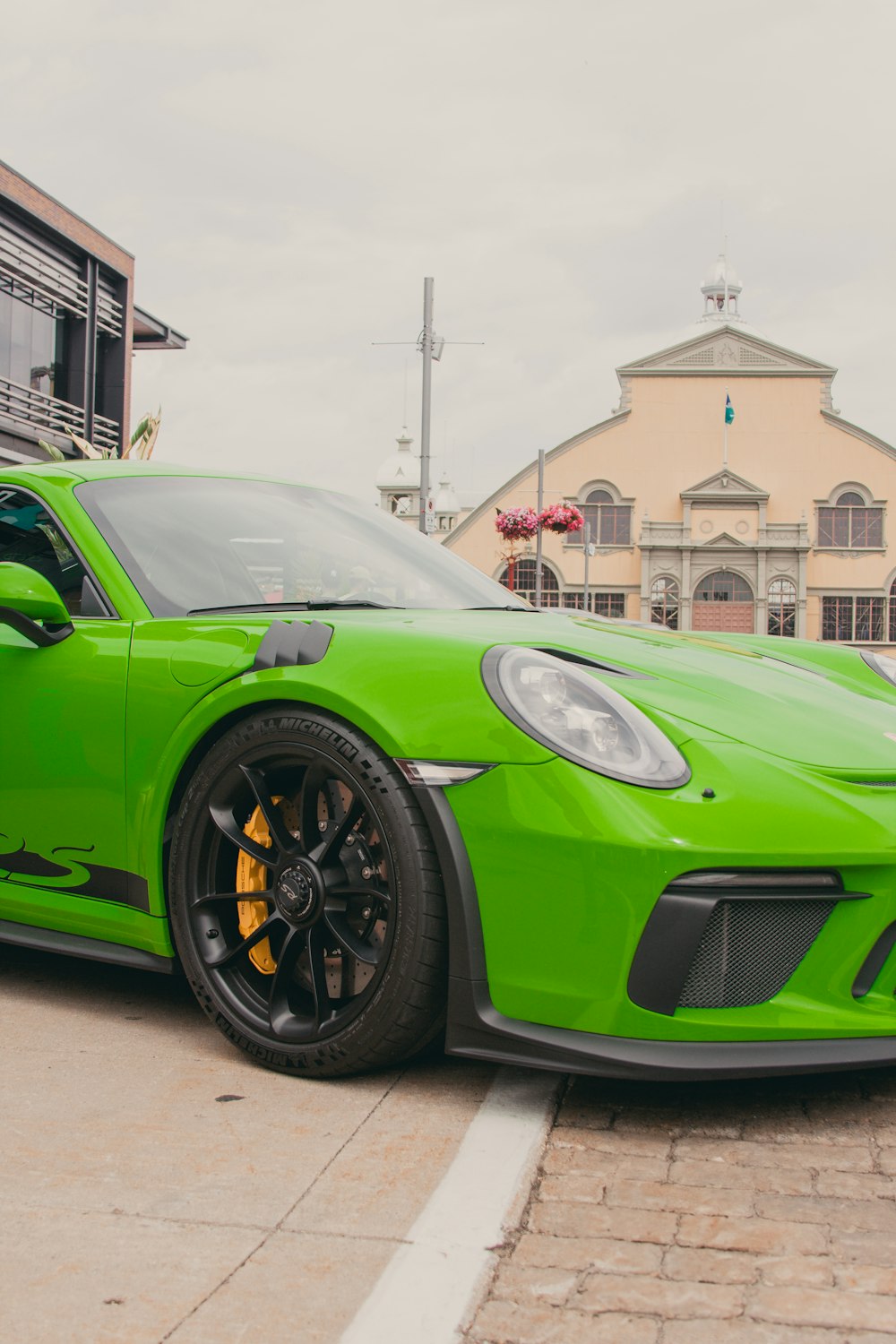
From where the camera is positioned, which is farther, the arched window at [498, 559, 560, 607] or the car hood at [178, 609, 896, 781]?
the arched window at [498, 559, 560, 607]

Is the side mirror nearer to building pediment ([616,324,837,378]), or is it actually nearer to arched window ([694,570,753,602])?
arched window ([694,570,753,602])

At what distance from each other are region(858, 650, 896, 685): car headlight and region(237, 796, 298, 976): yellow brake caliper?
182 cm

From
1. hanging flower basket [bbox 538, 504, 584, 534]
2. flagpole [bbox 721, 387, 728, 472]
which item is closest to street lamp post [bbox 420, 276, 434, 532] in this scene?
hanging flower basket [bbox 538, 504, 584, 534]

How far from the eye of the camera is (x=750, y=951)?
8.03 feet

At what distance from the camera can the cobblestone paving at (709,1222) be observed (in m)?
1.76

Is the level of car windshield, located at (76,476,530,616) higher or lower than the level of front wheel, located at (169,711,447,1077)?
higher

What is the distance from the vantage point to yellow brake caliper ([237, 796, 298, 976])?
2.88m

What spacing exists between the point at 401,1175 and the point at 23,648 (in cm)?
167

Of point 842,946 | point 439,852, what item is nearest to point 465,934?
point 439,852

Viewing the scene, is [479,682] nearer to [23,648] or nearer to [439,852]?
[439,852]

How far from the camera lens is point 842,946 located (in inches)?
97.1

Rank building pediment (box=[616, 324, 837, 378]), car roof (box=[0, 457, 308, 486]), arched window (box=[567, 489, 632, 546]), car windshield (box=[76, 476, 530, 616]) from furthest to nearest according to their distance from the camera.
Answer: building pediment (box=[616, 324, 837, 378]), arched window (box=[567, 489, 632, 546]), car roof (box=[0, 457, 308, 486]), car windshield (box=[76, 476, 530, 616])

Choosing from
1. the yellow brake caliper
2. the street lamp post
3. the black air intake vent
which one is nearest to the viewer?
the black air intake vent

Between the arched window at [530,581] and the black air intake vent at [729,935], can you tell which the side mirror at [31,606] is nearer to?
the black air intake vent at [729,935]
